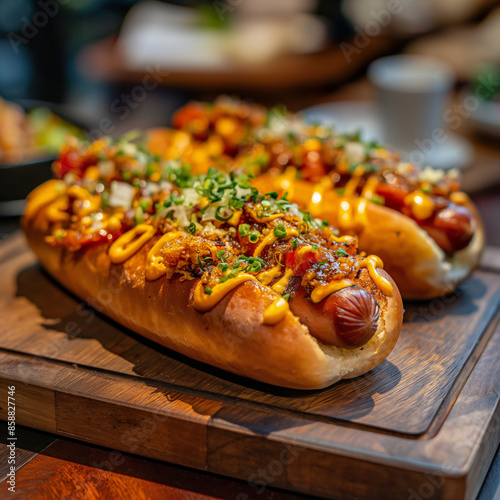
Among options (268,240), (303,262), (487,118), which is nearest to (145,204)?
(268,240)

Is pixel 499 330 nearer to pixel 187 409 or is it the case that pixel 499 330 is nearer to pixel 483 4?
pixel 187 409

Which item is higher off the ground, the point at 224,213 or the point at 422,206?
the point at 224,213

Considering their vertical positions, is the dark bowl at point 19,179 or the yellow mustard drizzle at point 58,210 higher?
the yellow mustard drizzle at point 58,210

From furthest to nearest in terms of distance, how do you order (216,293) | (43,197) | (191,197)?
1. (43,197)
2. (191,197)
3. (216,293)

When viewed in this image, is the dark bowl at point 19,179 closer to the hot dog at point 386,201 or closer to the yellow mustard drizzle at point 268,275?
the hot dog at point 386,201

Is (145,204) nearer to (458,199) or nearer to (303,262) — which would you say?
(303,262)

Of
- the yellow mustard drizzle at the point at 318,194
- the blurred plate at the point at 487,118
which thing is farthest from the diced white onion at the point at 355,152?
the blurred plate at the point at 487,118

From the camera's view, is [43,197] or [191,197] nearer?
[191,197]
